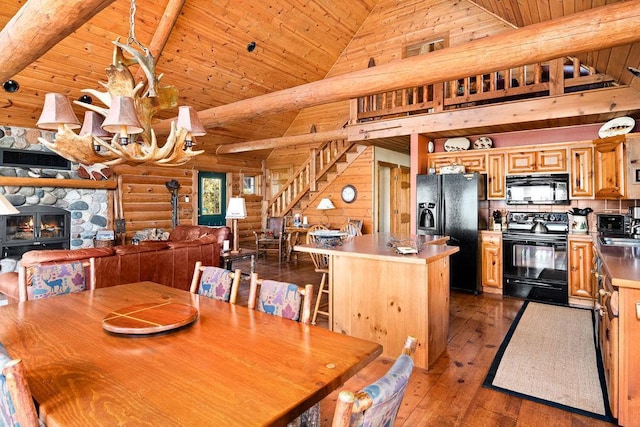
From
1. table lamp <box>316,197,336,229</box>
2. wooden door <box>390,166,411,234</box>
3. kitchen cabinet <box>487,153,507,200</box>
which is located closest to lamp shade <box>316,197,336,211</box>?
table lamp <box>316,197,336,229</box>

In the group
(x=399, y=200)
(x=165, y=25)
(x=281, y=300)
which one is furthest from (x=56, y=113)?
(x=399, y=200)

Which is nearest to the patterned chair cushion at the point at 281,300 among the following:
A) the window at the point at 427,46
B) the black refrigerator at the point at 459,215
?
the black refrigerator at the point at 459,215

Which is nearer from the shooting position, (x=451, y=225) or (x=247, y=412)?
(x=247, y=412)

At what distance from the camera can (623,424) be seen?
2152mm

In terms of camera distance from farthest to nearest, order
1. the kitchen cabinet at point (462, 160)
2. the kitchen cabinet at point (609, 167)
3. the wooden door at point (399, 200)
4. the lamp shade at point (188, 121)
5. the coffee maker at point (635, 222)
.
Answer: the wooden door at point (399, 200) < the kitchen cabinet at point (462, 160) < the kitchen cabinet at point (609, 167) < the coffee maker at point (635, 222) < the lamp shade at point (188, 121)

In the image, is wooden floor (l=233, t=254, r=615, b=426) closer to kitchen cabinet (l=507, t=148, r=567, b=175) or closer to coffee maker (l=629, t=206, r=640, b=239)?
coffee maker (l=629, t=206, r=640, b=239)

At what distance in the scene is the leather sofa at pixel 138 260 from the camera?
3436 mm

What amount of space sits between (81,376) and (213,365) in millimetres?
423

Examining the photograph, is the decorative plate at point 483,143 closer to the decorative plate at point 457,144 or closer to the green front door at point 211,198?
the decorative plate at point 457,144

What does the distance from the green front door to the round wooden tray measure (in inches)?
295

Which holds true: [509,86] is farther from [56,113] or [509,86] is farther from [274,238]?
[274,238]

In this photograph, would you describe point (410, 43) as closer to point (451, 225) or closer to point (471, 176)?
point (471, 176)

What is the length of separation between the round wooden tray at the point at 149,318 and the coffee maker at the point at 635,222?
170 inches

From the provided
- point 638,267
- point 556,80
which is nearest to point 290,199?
point 556,80
